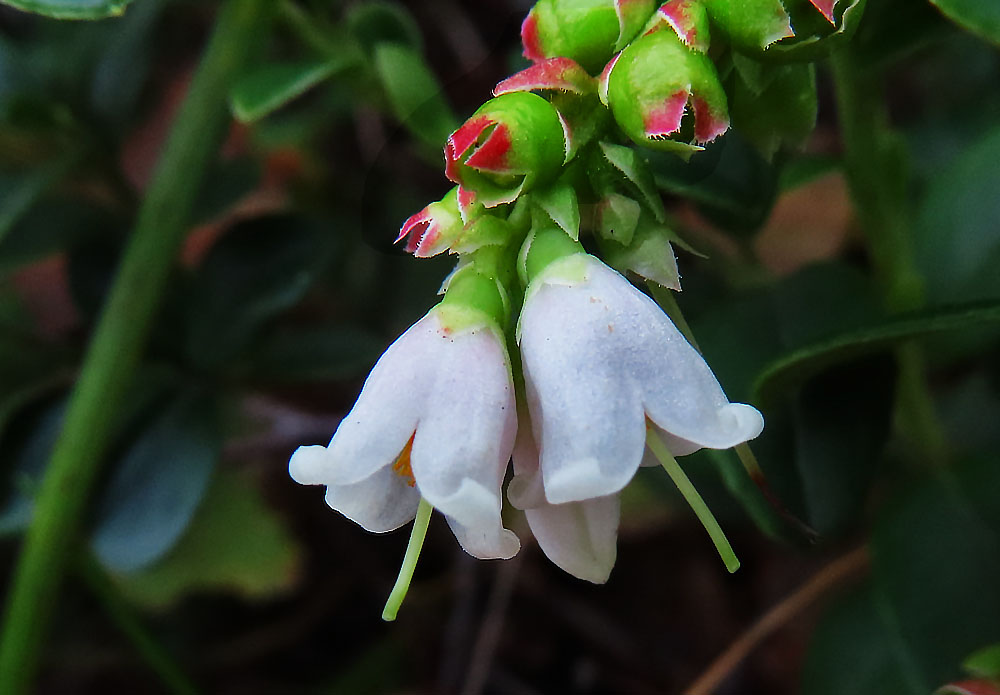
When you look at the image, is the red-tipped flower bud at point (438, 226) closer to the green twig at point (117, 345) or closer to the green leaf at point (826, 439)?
the green leaf at point (826, 439)

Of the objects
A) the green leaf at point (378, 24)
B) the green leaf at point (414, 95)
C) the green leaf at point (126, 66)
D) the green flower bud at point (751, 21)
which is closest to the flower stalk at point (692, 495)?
the green flower bud at point (751, 21)

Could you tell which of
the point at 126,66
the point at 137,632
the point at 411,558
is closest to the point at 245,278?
the point at 126,66

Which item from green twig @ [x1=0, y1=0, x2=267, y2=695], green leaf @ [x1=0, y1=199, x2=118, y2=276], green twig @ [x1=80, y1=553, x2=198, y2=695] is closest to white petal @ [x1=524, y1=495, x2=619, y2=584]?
green twig @ [x1=0, y1=0, x2=267, y2=695]

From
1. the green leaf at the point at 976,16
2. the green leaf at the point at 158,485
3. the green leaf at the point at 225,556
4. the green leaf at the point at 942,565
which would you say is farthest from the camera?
the green leaf at the point at 225,556

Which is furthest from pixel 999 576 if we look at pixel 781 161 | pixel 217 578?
pixel 217 578

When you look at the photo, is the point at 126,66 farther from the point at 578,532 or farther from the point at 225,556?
the point at 578,532

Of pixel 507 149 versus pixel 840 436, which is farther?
pixel 840 436

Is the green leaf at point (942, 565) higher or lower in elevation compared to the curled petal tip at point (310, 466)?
lower
